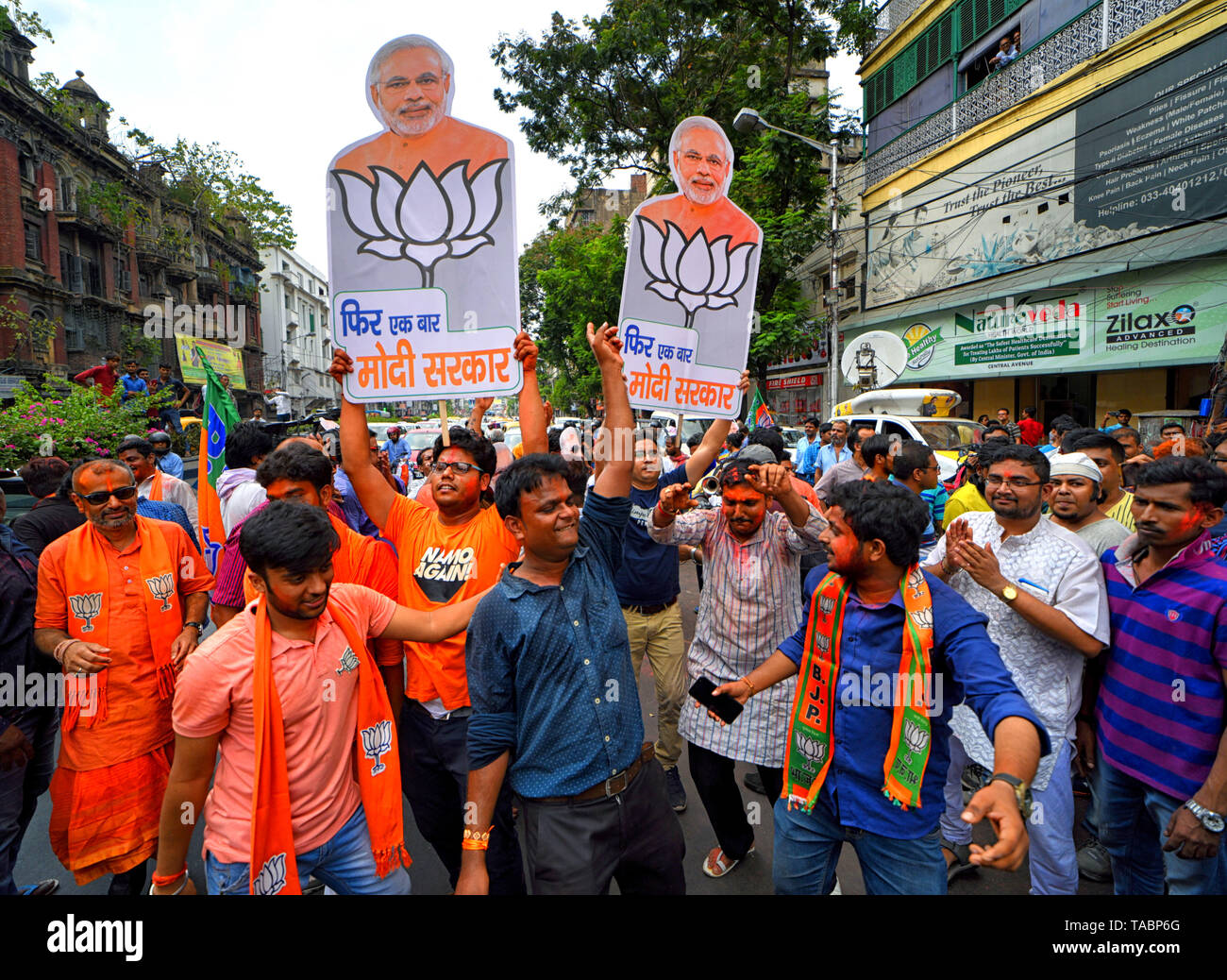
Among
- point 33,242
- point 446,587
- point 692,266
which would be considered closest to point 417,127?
point 692,266

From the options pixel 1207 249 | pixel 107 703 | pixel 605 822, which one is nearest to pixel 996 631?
pixel 605 822

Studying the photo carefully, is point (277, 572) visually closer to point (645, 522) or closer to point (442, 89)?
point (645, 522)

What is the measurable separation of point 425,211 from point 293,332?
57139 mm

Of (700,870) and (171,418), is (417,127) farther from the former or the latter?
(171,418)

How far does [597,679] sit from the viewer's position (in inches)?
81.5

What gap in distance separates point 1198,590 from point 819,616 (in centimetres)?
132

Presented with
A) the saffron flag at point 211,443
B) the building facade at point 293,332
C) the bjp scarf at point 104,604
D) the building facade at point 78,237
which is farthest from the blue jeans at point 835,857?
the building facade at point 293,332

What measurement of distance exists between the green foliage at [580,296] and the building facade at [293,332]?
2410cm

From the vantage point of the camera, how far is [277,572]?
195cm

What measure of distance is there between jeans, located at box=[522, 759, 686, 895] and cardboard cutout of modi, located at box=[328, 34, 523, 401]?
174cm

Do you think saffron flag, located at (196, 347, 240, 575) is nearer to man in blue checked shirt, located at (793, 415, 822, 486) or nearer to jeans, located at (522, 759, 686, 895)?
jeans, located at (522, 759, 686, 895)

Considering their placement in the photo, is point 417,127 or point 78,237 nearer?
point 417,127

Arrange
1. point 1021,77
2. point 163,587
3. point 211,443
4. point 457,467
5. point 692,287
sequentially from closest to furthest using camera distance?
point 457,467
point 163,587
point 692,287
point 211,443
point 1021,77

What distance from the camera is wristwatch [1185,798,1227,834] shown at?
7.14ft
